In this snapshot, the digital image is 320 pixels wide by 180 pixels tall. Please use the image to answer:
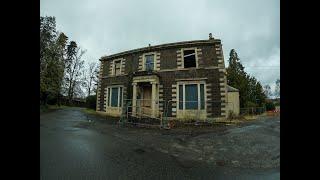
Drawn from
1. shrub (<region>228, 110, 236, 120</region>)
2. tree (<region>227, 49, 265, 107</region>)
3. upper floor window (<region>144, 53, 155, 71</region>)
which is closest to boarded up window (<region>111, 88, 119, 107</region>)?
upper floor window (<region>144, 53, 155, 71</region>)

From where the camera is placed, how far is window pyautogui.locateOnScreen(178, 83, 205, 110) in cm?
318

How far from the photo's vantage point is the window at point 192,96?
318 centimetres

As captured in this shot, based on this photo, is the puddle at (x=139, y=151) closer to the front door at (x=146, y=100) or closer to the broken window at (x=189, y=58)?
the front door at (x=146, y=100)

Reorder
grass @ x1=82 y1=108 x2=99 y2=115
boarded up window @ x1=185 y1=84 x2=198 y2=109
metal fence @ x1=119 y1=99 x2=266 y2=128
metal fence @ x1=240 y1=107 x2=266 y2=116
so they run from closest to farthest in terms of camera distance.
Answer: grass @ x1=82 y1=108 x2=99 y2=115, metal fence @ x1=119 y1=99 x2=266 y2=128, boarded up window @ x1=185 y1=84 x2=198 y2=109, metal fence @ x1=240 y1=107 x2=266 y2=116

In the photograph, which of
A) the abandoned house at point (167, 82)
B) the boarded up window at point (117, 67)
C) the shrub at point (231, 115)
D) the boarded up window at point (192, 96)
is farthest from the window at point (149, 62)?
the shrub at point (231, 115)

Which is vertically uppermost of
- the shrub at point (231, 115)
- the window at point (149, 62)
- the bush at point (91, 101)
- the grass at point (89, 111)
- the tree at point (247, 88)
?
the window at point (149, 62)

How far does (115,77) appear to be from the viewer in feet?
11.3

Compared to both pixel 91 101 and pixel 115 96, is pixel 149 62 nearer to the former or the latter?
pixel 115 96

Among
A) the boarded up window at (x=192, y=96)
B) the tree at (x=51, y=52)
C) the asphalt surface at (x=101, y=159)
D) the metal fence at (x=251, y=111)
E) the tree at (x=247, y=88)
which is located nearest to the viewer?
the asphalt surface at (x=101, y=159)

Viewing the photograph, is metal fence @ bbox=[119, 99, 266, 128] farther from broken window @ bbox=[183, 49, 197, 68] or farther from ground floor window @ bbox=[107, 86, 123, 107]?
broken window @ bbox=[183, 49, 197, 68]

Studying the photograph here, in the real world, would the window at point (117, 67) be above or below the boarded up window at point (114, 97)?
above

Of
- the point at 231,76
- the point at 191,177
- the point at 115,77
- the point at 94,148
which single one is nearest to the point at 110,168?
the point at 94,148
